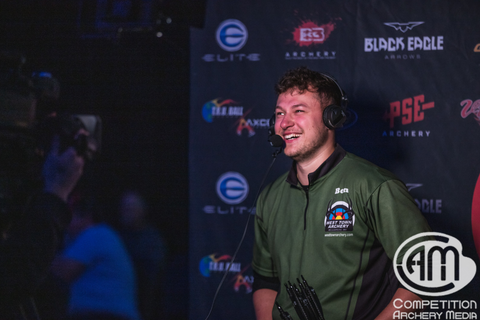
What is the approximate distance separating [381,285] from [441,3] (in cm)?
161

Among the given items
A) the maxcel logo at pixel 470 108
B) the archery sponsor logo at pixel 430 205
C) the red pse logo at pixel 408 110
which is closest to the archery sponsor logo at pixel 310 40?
the red pse logo at pixel 408 110

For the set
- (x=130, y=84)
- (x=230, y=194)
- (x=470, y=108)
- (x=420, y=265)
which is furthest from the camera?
(x=130, y=84)

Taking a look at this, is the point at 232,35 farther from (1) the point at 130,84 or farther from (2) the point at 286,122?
(2) the point at 286,122

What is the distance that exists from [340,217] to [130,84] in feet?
5.16

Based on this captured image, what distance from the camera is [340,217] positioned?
1.57m

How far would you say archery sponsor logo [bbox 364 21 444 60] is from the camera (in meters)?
2.19

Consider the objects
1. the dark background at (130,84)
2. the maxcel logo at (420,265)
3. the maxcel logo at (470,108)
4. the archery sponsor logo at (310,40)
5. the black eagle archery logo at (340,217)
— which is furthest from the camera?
the dark background at (130,84)

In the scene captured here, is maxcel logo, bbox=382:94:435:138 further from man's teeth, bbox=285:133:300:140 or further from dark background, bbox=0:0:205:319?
dark background, bbox=0:0:205:319

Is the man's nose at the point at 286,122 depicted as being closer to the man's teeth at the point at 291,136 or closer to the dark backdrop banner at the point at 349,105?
the man's teeth at the point at 291,136

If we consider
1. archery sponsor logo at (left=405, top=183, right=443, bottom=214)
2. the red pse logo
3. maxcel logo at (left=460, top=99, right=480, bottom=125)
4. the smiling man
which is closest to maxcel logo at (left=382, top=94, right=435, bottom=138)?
the red pse logo

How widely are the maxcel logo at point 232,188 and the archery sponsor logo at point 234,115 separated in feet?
0.85

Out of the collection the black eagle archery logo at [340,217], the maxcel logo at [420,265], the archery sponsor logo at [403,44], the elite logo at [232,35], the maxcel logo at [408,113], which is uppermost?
the elite logo at [232,35]

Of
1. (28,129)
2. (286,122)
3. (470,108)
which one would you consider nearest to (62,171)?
(28,129)

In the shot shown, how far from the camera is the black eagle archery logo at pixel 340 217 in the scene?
155cm
